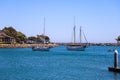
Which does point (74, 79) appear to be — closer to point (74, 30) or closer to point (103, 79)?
point (103, 79)

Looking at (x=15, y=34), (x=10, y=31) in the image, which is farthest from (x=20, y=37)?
(x=10, y=31)

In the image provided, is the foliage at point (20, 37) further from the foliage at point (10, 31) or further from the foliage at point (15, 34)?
the foliage at point (10, 31)

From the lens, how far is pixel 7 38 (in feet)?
582

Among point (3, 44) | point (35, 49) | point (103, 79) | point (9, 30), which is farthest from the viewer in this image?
point (9, 30)

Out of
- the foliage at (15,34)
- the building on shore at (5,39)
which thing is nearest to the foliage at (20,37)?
the foliage at (15,34)

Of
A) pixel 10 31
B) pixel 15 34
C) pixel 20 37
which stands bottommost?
pixel 20 37

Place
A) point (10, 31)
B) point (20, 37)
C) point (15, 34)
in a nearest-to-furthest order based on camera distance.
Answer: point (15, 34)
point (10, 31)
point (20, 37)

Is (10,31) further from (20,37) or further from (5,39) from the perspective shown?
(5,39)

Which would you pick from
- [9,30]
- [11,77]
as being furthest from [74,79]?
[9,30]

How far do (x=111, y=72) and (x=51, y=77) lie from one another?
7401mm

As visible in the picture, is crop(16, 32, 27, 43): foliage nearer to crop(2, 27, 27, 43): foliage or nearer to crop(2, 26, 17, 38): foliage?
crop(2, 27, 27, 43): foliage

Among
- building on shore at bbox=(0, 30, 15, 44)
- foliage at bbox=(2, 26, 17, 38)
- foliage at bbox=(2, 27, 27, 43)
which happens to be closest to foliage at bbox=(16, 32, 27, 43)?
foliage at bbox=(2, 27, 27, 43)

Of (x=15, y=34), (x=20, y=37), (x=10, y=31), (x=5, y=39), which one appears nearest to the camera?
(x=5, y=39)

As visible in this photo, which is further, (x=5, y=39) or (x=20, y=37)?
(x=20, y=37)
